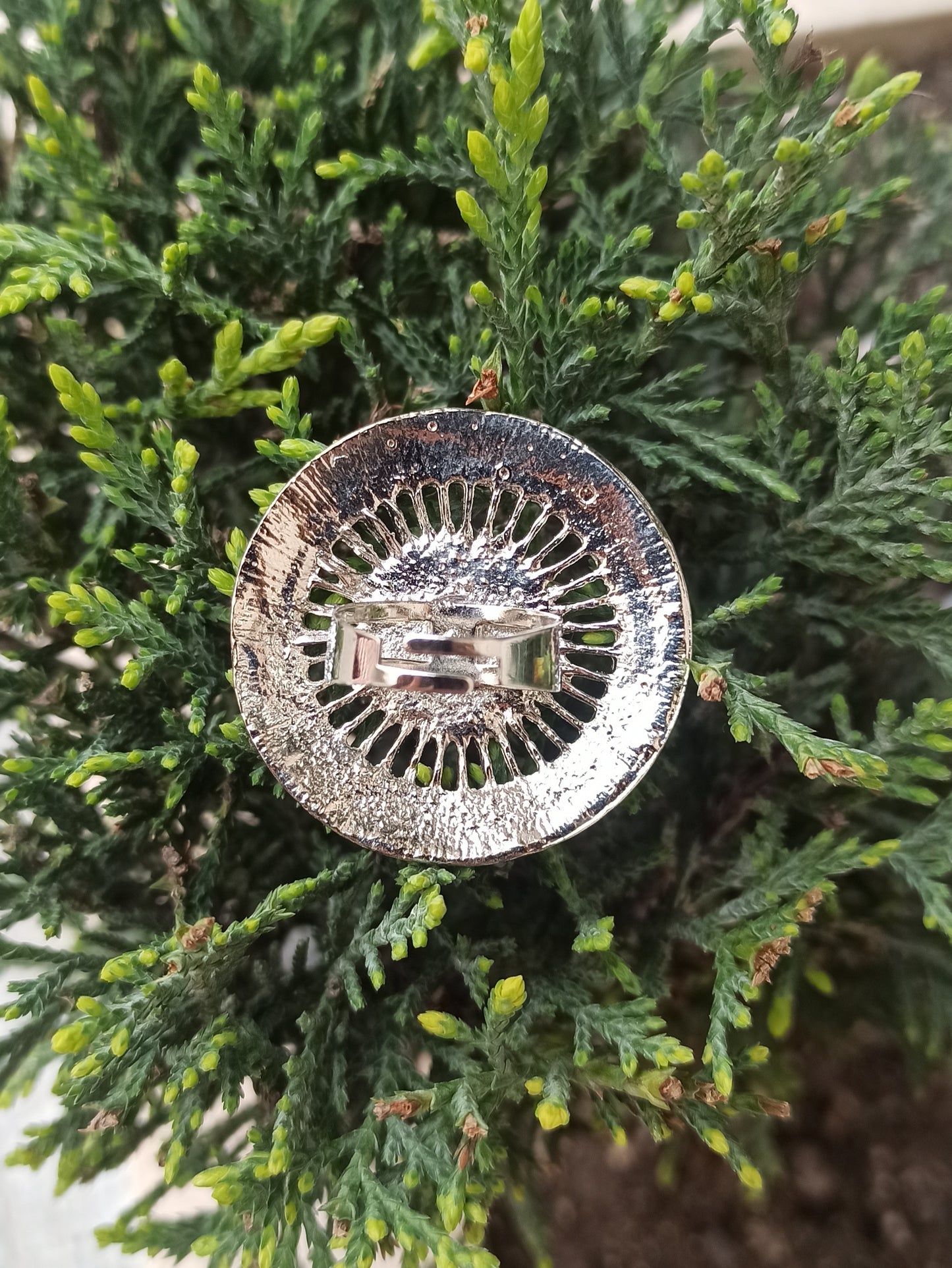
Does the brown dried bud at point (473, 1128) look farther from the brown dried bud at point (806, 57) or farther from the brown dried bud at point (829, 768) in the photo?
the brown dried bud at point (806, 57)

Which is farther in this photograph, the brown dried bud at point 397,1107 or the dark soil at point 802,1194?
the dark soil at point 802,1194

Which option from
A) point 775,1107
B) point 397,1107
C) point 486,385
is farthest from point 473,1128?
point 486,385

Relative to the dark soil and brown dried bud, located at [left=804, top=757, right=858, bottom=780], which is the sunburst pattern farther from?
the dark soil

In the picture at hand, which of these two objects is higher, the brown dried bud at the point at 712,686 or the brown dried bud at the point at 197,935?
the brown dried bud at the point at 712,686

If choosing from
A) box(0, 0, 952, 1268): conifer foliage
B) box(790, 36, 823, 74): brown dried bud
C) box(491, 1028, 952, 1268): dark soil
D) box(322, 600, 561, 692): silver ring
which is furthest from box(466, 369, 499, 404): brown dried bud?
box(491, 1028, 952, 1268): dark soil

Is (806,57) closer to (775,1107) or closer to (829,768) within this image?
(829,768)

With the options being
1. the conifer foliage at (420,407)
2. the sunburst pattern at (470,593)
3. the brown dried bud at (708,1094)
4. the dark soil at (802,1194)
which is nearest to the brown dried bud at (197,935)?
the conifer foliage at (420,407)
